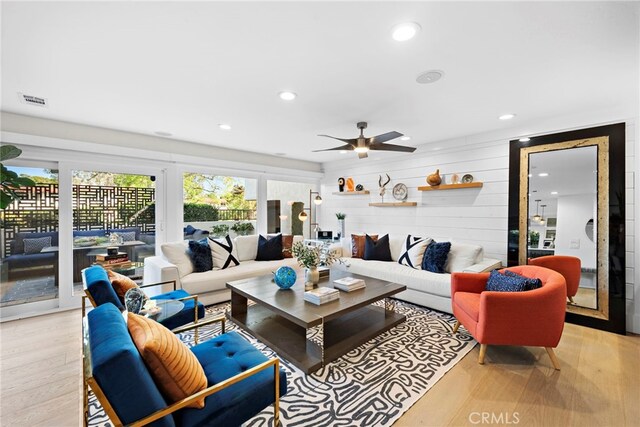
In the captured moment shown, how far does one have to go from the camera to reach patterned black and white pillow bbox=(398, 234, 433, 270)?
156 inches

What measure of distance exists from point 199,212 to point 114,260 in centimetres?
138

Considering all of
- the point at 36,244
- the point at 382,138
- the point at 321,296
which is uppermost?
the point at 382,138

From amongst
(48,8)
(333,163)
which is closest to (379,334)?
(48,8)

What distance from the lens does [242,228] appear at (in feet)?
17.5

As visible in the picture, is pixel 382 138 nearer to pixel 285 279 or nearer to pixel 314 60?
pixel 314 60

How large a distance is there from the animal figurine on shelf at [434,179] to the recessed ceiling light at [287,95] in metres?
2.71

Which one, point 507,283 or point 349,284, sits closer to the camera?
point 507,283

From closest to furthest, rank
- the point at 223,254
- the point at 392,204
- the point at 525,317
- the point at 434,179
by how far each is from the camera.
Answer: the point at 525,317 → the point at 223,254 → the point at 434,179 → the point at 392,204

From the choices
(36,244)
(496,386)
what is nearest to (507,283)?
(496,386)

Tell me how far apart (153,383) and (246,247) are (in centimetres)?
355

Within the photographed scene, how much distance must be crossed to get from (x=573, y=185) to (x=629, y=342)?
5.66 feet

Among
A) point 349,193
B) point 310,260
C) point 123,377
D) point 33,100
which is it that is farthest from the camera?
point 349,193

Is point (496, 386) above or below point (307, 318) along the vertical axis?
below

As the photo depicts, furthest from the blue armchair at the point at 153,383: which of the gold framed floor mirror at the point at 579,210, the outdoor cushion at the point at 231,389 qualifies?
the gold framed floor mirror at the point at 579,210
